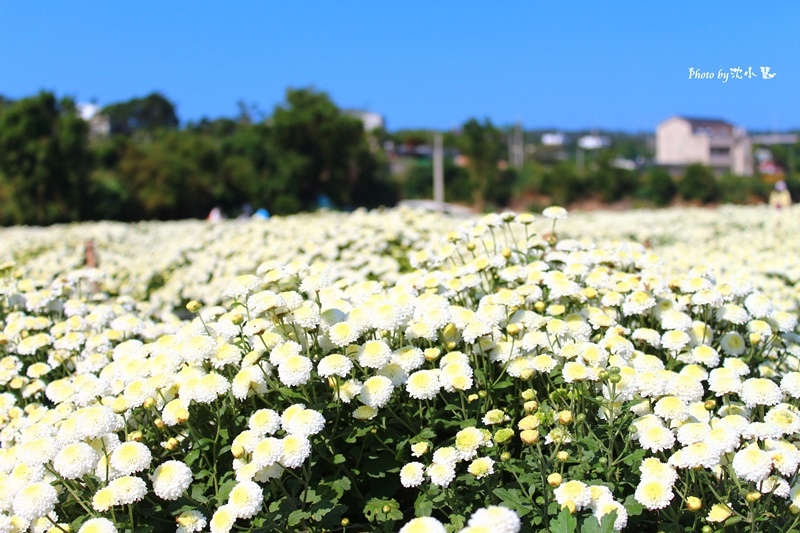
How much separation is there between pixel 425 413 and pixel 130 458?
935 millimetres

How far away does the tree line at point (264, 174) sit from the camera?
79.4ft

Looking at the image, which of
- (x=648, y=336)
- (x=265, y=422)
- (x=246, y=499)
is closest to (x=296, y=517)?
(x=246, y=499)

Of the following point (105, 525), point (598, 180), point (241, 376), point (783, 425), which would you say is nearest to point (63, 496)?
point (105, 525)

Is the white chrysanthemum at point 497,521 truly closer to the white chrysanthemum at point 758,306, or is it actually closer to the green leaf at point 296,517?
the green leaf at point 296,517

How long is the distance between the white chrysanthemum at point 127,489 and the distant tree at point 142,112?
83.0 meters

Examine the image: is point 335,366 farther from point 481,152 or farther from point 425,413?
point 481,152

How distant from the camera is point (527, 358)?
2449 mm

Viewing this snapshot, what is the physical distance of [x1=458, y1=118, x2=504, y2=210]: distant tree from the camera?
37.1m

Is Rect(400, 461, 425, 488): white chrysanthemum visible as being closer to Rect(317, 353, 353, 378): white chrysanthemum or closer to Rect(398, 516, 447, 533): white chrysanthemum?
Rect(317, 353, 353, 378): white chrysanthemum

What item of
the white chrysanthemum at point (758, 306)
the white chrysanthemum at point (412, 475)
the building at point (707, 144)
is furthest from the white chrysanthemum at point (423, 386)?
the building at point (707, 144)

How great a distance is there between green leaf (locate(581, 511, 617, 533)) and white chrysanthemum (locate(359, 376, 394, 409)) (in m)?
0.67

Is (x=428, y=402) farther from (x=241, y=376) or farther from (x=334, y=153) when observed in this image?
(x=334, y=153)

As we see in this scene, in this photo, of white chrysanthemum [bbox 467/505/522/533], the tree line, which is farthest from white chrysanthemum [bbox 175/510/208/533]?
the tree line

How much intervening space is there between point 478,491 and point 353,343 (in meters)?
0.70
